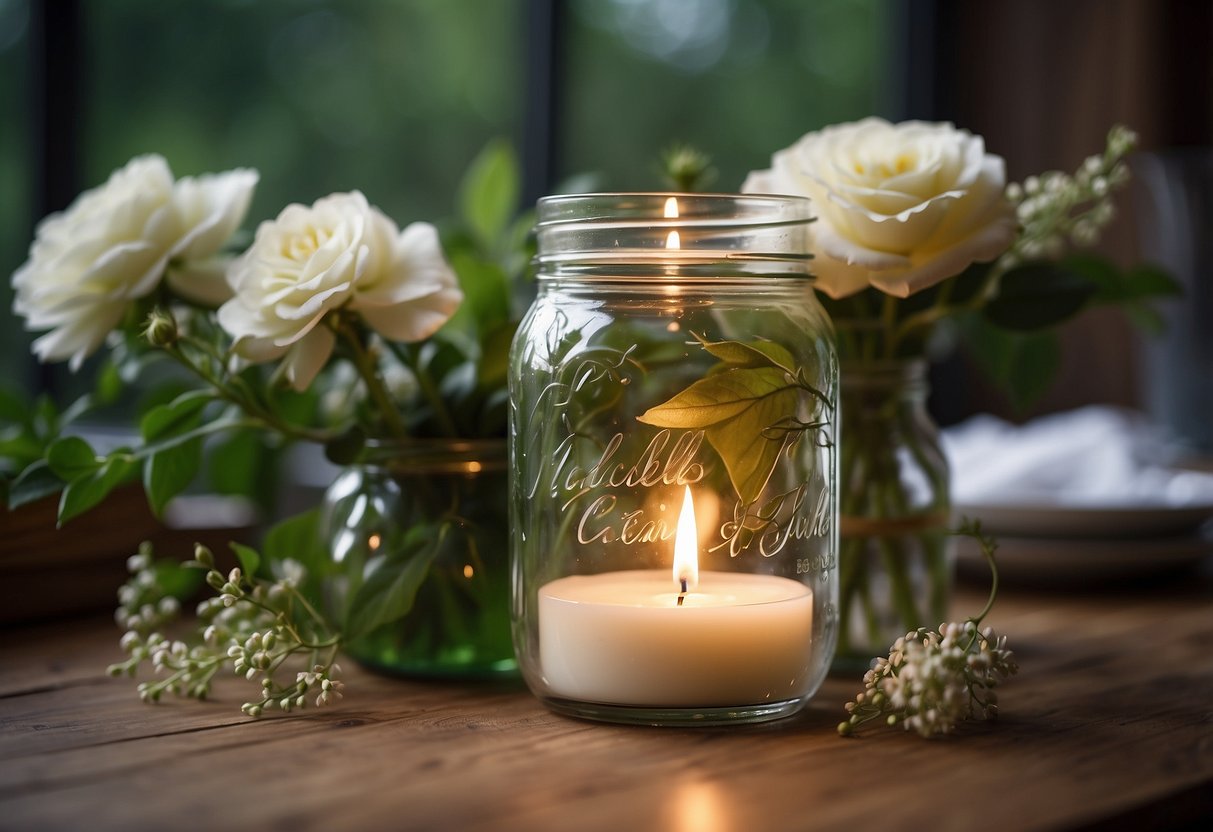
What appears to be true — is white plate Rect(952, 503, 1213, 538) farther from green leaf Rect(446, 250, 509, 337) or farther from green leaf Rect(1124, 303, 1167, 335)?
green leaf Rect(446, 250, 509, 337)

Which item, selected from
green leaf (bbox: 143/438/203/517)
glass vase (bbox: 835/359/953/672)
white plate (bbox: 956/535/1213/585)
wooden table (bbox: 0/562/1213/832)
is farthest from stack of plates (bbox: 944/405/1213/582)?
green leaf (bbox: 143/438/203/517)

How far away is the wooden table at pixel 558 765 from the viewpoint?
466 millimetres

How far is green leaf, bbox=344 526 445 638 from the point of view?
25.3 inches

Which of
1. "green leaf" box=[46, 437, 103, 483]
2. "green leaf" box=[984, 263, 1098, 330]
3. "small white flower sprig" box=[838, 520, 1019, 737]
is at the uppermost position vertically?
"green leaf" box=[984, 263, 1098, 330]

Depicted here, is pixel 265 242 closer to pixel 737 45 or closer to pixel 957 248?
pixel 957 248

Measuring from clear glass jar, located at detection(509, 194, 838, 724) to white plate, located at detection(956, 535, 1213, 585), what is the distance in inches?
16.3

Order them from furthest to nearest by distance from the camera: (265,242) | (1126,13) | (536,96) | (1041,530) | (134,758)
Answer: (1126,13), (536,96), (1041,530), (265,242), (134,758)

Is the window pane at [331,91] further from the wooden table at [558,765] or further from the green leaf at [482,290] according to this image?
the wooden table at [558,765]

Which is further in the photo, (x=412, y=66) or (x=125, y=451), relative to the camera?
(x=412, y=66)

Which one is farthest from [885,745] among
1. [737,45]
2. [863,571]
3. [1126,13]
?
[1126,13]

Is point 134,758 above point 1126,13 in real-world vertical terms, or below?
below

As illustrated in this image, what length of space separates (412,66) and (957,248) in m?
1.18

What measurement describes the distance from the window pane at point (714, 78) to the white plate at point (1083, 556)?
821 mm

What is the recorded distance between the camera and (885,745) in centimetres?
56
